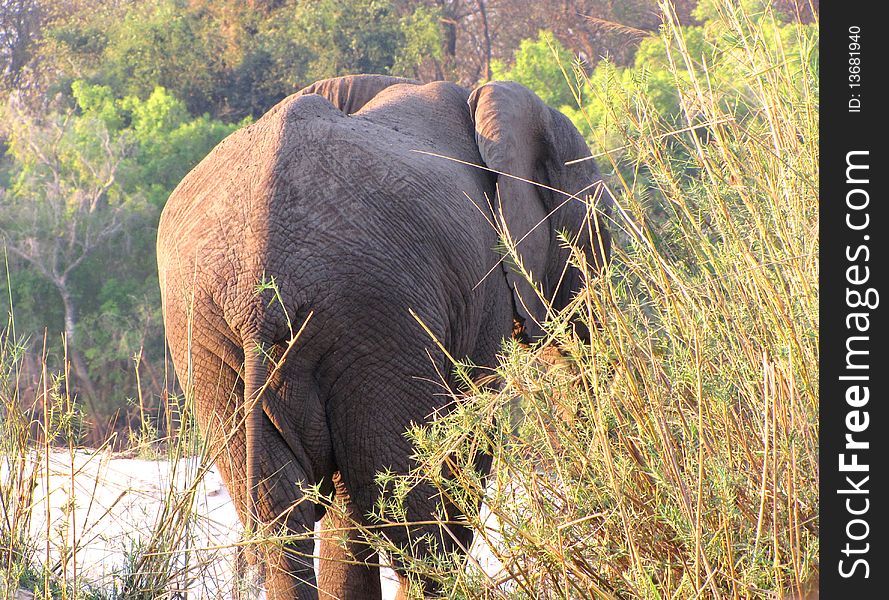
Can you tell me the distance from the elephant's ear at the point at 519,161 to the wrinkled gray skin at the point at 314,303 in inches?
17.3

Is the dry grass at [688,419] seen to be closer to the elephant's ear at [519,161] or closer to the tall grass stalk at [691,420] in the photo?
the tall grass stalk at [691,420]

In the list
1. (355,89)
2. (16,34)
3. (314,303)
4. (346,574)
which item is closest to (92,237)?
(16,34)

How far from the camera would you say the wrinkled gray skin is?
2578mm

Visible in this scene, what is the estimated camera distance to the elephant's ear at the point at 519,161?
3562 millimetres

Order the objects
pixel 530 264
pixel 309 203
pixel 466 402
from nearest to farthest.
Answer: pixel 466 402 < pixel 309 203 < pixel 530 264

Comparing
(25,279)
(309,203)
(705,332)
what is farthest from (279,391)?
(25,279)

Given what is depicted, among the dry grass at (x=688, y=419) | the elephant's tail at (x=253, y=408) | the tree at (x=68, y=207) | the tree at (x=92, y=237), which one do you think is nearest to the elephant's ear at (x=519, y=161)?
the elephant's tail at (x=253, y=408)

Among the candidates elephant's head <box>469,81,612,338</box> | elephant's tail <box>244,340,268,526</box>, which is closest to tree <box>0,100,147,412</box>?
elephant's head <box>469,81,612,338</box>

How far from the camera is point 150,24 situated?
69.5ft

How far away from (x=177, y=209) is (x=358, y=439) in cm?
84

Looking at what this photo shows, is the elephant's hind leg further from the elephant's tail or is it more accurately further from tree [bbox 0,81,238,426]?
tree [bbox 0,81,238,426]

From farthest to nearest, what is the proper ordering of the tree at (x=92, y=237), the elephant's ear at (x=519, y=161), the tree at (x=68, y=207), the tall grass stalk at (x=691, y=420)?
the tree at (x=68, y=207), the tree at (x=92, y=237), the elephant's ear at (x=519, y=161), the tall grass stalk at (x=691, y=420)

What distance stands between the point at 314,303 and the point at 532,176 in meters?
1.60
